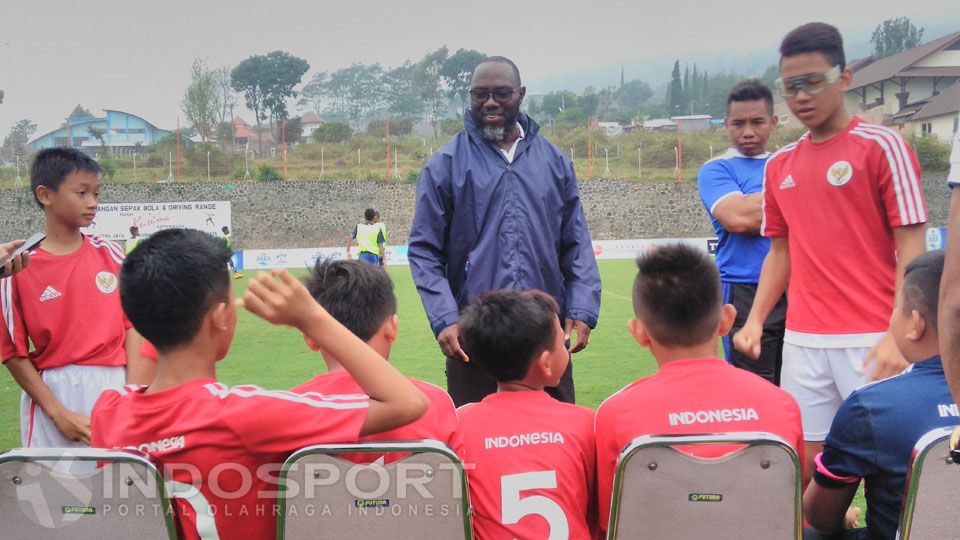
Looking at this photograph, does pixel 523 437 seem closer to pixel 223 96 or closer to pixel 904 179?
pixel 904 179

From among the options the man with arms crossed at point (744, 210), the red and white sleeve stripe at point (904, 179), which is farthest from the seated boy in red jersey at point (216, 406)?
the man with arms crossed at point (744, 210)

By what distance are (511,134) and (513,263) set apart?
0.61m

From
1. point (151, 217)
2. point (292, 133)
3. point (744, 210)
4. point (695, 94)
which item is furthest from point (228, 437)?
point (695, 94)

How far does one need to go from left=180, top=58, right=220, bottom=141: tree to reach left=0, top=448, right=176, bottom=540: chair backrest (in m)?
52.8

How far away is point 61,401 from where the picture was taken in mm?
3607

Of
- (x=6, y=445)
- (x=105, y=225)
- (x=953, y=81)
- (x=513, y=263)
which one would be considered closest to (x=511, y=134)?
(x=513, y=263)

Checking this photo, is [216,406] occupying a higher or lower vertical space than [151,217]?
higher

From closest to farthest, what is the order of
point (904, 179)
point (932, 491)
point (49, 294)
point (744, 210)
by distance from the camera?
point (932, 491), point (904, 179), point (49, 294), point (744, 210)

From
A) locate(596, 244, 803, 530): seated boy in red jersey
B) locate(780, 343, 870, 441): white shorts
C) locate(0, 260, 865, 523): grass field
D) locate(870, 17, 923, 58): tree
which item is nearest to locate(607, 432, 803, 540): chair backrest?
locate(596, 244, 803, 530): seated boy in red jersey

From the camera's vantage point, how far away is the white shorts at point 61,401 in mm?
3602

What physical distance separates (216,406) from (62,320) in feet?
6.50

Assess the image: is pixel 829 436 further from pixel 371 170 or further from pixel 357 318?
pixel 371 170

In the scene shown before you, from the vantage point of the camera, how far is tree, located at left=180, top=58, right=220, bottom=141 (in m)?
51.6

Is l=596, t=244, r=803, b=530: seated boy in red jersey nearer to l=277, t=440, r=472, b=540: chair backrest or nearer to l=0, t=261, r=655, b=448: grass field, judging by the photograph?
l=277, t=440, r=472, b=540: chair backrest
